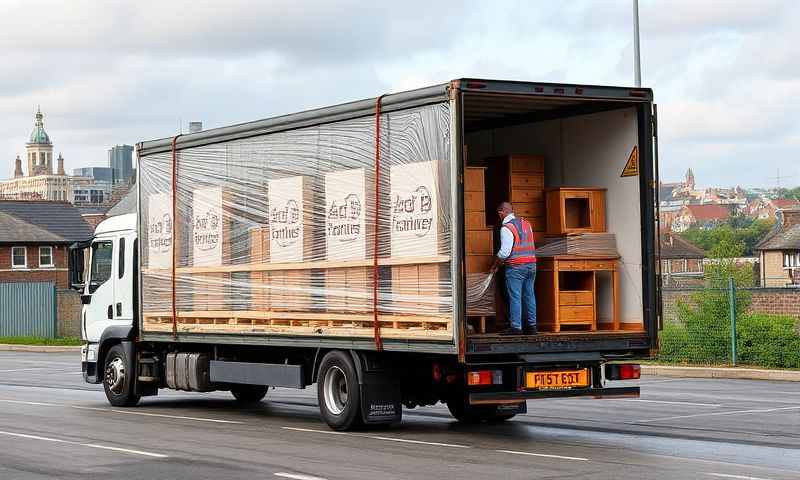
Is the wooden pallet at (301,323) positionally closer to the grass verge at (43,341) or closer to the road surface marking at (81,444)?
the road surface marking at (81,444)

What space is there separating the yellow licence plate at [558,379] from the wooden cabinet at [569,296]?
74 centimetres

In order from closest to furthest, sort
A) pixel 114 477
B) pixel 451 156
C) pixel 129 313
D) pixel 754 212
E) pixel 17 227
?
pixel 114 477, pixel 451 156, pixel 129 313, pixel 17 227, pixel 754 212

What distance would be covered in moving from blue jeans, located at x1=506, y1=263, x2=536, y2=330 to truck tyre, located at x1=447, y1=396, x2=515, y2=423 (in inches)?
86.8

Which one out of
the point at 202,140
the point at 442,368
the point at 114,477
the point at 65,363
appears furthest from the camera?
the point at 65,363

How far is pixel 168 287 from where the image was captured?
59.8ft

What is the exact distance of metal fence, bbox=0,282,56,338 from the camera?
4750 centimetres

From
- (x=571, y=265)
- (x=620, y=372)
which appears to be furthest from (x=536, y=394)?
(x=571, y=265)

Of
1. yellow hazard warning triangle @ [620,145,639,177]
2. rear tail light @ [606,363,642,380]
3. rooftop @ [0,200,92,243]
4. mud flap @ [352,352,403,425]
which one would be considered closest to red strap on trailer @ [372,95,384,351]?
mud flap @ [352,352,403,425]

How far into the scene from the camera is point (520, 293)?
1416cm

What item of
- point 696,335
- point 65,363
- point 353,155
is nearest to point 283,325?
point 353,155

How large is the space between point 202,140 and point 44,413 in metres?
4.28

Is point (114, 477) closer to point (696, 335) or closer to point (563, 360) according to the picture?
point (563, 360)

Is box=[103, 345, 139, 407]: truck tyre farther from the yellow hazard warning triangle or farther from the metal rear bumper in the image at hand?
the yellow hazard warning triangle

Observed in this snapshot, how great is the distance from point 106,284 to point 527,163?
736 centimetres
